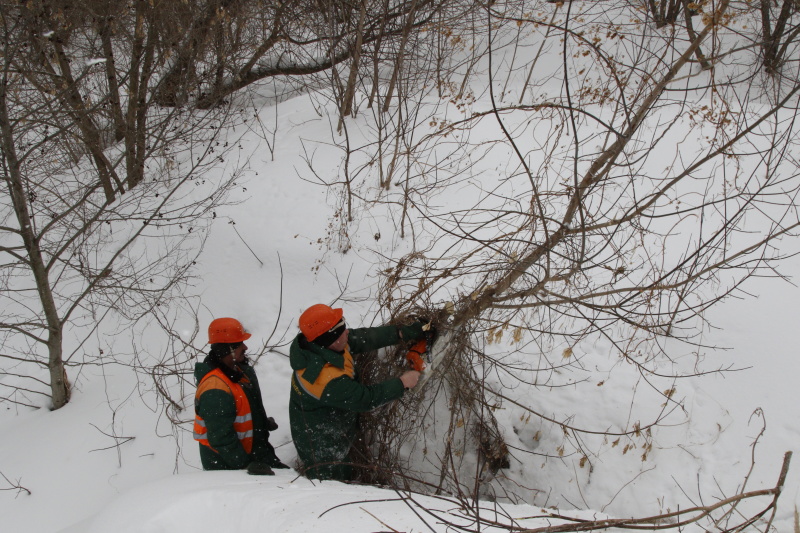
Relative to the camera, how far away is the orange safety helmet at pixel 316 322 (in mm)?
3287

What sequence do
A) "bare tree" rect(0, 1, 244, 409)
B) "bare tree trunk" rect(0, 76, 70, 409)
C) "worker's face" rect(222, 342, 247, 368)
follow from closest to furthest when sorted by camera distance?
"worker's face" rect(222, 342, 247, 368) < "bare tree trunk" rect(0, 76, 70, 409) < "bare tree" rect(0, 1, 244, 409)

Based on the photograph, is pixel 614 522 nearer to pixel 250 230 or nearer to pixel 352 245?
pixel 352 245

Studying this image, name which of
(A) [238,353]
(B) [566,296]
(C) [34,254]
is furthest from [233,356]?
(C) [34,254]

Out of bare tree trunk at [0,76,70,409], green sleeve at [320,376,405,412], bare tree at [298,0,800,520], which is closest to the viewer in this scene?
bare tree at [298,0,800,520]

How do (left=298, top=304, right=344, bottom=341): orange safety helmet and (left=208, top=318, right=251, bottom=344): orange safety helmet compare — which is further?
(left=208, top=318, right=251, bottom=344): orange safety helmet

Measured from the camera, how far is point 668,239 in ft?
17.9

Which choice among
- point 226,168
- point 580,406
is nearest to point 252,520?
point 580,406

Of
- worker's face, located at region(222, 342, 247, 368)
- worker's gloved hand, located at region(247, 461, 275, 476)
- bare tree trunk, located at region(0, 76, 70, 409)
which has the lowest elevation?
worker's gloved hand, located at region(247, 461, 275, 476)

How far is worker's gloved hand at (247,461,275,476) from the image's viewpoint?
11.1ft

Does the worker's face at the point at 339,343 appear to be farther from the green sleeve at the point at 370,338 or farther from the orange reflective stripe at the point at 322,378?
the green sleeve at the point at 370,338

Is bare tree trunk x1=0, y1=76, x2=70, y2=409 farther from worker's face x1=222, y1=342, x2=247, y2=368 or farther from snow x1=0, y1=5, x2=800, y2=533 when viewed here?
worker's face x1=222, y1=342, x2=247, y2=368

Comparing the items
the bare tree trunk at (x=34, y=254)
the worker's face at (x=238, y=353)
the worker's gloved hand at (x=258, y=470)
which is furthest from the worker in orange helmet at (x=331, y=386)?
the bare tree trunk at (x=34, y=254)

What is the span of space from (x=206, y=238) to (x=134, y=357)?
1.73 meters

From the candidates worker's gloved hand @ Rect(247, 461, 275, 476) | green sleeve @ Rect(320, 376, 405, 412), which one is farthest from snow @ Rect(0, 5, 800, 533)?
green sleeve @ Rect(320, 376, 405, 412)
